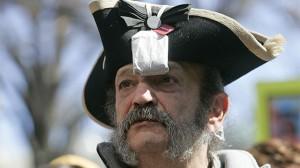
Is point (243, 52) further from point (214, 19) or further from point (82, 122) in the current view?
point (82, 122)

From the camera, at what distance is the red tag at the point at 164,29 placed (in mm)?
4559

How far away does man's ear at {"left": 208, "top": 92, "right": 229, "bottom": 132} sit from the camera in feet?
15.6

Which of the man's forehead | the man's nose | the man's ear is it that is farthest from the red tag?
the man's ear

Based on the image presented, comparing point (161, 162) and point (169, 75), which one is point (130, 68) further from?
point (161, 162)

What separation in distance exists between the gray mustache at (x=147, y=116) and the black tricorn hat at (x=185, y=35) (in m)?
0.23

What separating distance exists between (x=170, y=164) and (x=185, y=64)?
1.37 feet

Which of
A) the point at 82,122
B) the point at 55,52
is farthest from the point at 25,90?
the point at 82,122

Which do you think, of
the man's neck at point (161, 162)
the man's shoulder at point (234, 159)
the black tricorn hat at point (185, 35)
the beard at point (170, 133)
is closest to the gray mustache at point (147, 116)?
the beard at point (170, 133)

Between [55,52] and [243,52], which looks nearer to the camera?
[243,52]

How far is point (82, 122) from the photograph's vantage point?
50.2ft

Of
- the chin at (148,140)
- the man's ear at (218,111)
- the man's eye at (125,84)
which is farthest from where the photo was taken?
the man's ear at (218,111)

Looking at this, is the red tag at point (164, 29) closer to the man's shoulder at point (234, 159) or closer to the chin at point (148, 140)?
the chin at point (148, 140)

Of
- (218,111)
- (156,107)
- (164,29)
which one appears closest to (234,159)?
(218,111)

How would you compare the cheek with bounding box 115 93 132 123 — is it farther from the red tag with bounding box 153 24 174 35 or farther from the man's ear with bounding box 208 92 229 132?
the man's ear with bounding box 208 92 229 132
